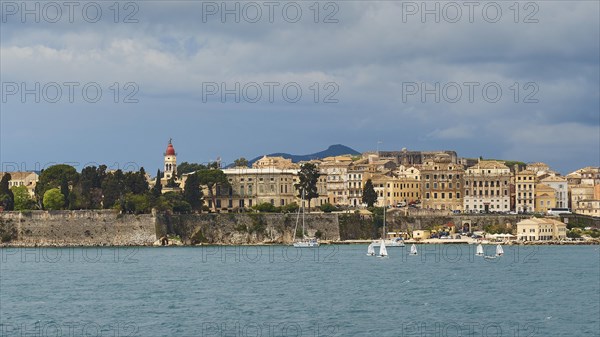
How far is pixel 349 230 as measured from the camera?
89.8 metres

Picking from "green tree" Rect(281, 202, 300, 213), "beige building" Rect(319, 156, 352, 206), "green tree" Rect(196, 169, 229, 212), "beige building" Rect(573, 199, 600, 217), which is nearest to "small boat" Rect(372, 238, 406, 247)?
"green tree" Rect(281, 202, 300, 213)

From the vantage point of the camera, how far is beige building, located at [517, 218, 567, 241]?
88.8 m

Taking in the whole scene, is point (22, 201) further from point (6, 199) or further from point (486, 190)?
point (486, 190)


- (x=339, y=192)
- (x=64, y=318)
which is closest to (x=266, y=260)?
(x=64, y=318)

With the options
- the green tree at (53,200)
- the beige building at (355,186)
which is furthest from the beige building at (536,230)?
the green tree at (53,200)

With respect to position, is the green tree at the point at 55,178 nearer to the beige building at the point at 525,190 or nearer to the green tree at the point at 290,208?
Answer: the green tree at the point at 290,208

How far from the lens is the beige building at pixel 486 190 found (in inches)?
3939

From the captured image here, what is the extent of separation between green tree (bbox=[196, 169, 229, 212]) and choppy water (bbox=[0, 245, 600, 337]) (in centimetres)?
2173

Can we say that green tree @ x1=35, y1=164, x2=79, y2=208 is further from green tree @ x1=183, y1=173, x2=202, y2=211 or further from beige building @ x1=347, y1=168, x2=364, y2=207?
beige building @ x1=347, y1=168, x2=364, y2=207

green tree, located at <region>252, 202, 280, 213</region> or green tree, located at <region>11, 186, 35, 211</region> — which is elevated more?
green tree, located at <region>11, 186, 35, 211</region>

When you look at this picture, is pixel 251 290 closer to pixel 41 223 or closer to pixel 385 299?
pixel 385 299

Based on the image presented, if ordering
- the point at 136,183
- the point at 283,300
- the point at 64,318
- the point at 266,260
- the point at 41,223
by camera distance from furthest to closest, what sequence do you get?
the point at 136,183 → the point at 41,223 → the point at 266,260 → the point at 283,300 → the point at 64,318

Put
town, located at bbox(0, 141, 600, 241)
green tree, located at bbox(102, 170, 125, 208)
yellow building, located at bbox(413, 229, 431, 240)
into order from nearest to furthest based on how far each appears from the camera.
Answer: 1. green tree, located at bbox(102, 170, 125, 208)
2. town, located at bbox(0, 141, 600, 241)
3. yellow building, located at bbox(413, 229, 431, 240)

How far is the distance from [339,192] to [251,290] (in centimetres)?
A: 5996
